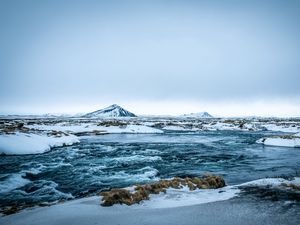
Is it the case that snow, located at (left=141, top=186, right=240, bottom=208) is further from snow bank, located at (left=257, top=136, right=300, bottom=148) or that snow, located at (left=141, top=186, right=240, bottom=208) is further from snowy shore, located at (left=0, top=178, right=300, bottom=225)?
snow bank, located at (left=257, top=136, right=300, bottom=148)

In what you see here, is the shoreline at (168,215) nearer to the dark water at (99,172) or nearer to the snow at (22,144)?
the dark water at (99,172)

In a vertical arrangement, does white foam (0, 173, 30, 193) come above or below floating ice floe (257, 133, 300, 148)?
below

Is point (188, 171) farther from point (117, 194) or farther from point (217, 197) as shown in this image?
point (117, 194)

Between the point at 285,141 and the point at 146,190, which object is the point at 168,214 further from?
the point at 285,141

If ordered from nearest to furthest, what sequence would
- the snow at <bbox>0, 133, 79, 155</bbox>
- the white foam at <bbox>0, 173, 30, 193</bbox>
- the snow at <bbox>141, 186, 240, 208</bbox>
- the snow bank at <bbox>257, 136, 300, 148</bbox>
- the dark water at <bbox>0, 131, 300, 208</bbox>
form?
the snow at <bbox>141, 186, 240, 208</bbox>, the dark water at <bbox>0, 131, 300, 208</bbox>, the white foam at <bbox>0, 173, 30, 193</bbox>, the snow at <bbox>0, 133, 79, 155</bbox>, the snow bank at <bbox>257, 136, 300, 148</bbox>

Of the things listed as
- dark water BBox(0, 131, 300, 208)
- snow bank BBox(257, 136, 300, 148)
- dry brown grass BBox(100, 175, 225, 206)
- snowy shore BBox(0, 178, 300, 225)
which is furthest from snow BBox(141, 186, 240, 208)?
snow bank BBox(257, 136, 300, 148)

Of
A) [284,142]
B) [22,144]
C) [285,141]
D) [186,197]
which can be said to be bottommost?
[284,142]

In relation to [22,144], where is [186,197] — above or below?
below

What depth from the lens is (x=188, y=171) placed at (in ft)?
66.8

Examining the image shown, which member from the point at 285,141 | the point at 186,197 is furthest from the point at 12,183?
the point at 285,141

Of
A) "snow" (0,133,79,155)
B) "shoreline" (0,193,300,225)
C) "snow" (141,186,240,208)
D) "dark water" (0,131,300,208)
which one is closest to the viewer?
"shoreline" (0,193,300,225)

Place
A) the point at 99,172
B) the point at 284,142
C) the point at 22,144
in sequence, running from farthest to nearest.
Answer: the point at 284,142 < the point at 22,144 < the point at 99,172

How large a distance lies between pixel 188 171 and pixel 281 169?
703 centimetres

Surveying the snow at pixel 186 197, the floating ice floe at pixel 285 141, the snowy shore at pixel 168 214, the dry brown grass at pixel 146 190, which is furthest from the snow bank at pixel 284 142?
the snowy shore at pixel 168 214
